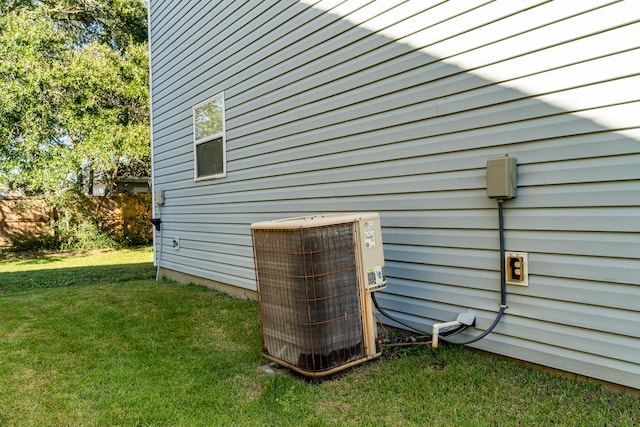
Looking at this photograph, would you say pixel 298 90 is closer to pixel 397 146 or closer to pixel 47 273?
pixel 397 146

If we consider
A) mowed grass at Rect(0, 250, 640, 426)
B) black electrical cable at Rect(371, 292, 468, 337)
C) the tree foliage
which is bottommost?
mowed grass at Rect(0, 250, 640, 426)

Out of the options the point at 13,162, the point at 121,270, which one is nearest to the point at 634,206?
the point at 121,270

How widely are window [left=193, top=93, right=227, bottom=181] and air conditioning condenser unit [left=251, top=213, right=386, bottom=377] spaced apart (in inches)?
112

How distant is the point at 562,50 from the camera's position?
7.04ft

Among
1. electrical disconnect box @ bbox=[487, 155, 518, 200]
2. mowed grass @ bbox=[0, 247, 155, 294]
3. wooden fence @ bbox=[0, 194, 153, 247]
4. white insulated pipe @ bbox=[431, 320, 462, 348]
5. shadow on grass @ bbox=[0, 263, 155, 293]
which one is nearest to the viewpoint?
electrical disconnect box @ bbox=[487, 155, 518, 200]

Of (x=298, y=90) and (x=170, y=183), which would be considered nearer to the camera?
(x=298, y=90)

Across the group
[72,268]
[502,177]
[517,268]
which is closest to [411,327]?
[517,268]

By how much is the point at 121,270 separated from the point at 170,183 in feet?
7.05

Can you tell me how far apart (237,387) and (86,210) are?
999 cm

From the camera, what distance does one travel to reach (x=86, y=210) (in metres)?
10.7

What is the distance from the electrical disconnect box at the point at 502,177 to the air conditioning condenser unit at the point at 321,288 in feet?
2.24

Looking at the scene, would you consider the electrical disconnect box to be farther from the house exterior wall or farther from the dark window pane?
the dark window pane

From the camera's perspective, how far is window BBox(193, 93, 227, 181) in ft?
16.9

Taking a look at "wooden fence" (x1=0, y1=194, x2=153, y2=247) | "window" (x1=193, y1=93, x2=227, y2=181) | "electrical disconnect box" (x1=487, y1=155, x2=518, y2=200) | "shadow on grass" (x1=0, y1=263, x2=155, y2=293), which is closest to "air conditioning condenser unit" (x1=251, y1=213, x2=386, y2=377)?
"electrical disconnect box" (x1=487, y1=155, x2=518, y2=200)
